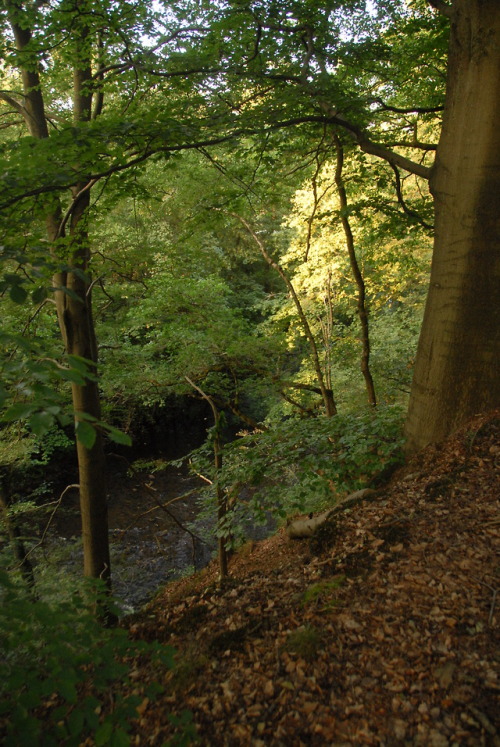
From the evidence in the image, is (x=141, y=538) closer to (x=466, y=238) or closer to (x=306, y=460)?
(x=306, y=460)

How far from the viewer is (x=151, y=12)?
5195 mm

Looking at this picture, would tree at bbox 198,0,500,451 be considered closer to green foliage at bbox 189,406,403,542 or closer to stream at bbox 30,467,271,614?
green foliage at bbox 189,406,403,542

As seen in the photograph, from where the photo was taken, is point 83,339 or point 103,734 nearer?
point 103,734

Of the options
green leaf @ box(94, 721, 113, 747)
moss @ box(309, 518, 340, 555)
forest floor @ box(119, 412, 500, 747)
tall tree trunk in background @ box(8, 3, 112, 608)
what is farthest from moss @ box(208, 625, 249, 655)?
tall tree trunk in background @ box(8, 3, 112, 608)

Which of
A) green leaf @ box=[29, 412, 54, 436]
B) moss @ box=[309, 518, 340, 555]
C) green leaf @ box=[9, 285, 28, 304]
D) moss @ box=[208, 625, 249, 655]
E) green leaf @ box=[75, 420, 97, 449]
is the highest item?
green leaf @ box=[9, 285, 28, 304]

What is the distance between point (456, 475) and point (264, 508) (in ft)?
6.25

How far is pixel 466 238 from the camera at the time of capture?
4359 mm

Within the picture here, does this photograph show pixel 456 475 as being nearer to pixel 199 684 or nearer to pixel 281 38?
pixel 199 684

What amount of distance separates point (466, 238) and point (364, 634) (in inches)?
145

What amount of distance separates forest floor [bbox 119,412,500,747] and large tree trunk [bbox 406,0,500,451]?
0.47m

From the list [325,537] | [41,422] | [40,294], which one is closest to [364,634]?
[325,537]

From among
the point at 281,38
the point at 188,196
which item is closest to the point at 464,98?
the point at 281,38

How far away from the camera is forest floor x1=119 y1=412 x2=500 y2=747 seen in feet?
7.14

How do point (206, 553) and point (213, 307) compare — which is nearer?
point (213, 307)
